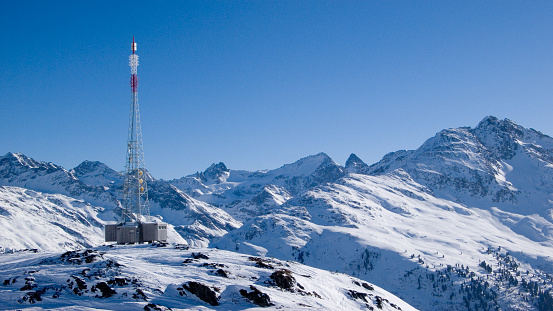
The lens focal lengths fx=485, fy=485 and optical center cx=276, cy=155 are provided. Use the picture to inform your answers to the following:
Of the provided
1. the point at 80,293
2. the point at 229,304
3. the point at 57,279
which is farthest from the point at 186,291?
the point at 57,279

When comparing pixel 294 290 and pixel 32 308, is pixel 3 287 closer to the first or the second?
pixel 32 308

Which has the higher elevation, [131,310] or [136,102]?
[136,102]

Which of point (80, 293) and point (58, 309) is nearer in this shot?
point (58, 309)

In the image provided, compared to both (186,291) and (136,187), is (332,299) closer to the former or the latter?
(186,291)

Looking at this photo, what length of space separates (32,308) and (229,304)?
724 inches

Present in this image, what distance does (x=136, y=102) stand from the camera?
9556 centimetres

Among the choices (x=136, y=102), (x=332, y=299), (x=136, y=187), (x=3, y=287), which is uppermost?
(x=136, y=102)

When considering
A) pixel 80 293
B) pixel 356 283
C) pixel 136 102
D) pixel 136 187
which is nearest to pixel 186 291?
pixel 80 293

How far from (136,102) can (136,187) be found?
658 inches

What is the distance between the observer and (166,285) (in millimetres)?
53125

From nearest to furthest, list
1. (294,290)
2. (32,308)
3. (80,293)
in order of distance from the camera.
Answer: (32,308)
(80,293)
(294,290)

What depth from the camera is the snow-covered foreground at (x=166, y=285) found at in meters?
47.3

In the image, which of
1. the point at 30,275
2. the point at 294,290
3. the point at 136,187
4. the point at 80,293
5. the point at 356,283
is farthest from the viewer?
the point at 136,187

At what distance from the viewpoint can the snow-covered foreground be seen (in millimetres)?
47344
